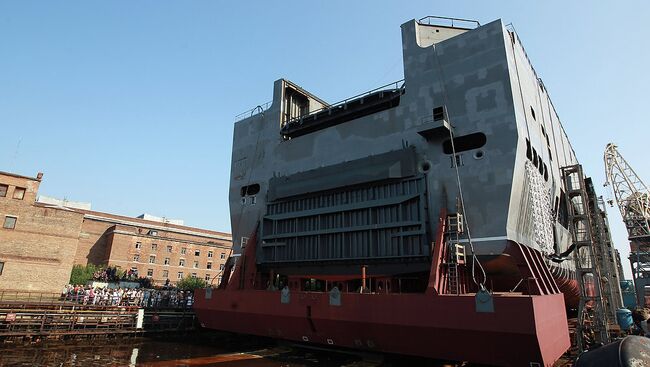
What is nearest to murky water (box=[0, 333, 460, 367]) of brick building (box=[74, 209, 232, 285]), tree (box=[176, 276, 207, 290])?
tree (box=[176, 276, 207, 290])

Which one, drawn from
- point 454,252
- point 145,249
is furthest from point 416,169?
point 145,249

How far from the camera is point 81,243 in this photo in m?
67.9

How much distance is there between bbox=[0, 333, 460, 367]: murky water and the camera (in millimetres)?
14828

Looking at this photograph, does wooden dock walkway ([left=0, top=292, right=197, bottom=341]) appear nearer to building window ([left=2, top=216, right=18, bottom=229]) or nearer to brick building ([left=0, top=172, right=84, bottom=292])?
brick building ([left=0, top=172, right=84, bottom=292])

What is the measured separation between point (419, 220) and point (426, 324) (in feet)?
15.7

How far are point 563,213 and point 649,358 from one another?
26.3 m

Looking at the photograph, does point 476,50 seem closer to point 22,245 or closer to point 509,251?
point 509,251

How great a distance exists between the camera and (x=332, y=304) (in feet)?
47.2

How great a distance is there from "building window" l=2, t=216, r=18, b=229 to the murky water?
17.1 metres

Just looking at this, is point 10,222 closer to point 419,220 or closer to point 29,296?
point 29,296

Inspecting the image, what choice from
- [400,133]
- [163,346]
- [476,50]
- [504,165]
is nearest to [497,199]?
[504,165]

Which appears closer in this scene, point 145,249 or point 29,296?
point 29,296

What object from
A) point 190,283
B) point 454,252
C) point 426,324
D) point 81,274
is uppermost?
point 81,274

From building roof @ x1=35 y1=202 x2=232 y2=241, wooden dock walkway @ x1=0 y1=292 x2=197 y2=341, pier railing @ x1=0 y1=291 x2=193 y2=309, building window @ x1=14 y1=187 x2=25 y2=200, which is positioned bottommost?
wooden dock walkway @ x1=0 y1=292 x2=197 y2=341
